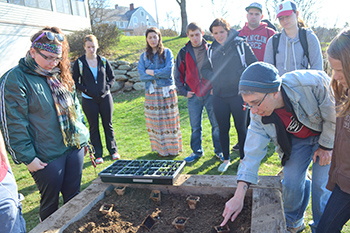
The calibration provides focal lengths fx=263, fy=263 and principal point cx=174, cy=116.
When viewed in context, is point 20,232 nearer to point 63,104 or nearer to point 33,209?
point 63,104

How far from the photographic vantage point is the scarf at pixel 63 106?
7.51 feet

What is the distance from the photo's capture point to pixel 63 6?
14422 millimetres

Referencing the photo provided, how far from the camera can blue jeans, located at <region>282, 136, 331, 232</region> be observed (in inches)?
79.6

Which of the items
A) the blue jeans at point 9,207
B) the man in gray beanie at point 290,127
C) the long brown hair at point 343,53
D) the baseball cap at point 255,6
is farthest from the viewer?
the baseball cap at point 255,6

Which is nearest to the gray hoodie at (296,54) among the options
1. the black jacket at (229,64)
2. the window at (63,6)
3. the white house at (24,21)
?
the black jacket at (229,64)

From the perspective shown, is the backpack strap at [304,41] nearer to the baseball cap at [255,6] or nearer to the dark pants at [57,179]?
the baseball cap at [255,6]

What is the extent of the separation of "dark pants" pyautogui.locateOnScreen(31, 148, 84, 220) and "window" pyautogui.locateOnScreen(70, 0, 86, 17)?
14896 millimetres

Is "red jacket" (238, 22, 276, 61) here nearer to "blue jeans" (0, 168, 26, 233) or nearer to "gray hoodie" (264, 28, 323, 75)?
"gray hoodie" (264, 28, 323, 75)

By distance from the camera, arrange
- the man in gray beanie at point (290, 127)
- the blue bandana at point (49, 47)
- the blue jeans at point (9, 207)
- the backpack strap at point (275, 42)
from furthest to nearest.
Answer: the backpack strap at point (275, 42) → the blue bandana at point (49, 47) → the man in gray beanie at point (290, 127) → the blue jeans at point (9, 207)

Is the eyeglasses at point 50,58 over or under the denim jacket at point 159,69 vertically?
over

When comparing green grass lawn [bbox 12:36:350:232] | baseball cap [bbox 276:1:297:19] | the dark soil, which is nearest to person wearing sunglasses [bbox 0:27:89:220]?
the dark soil

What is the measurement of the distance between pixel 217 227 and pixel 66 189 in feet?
4.96

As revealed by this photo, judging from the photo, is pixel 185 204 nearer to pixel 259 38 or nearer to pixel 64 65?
pixel 64 65

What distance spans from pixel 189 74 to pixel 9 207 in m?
3.04
